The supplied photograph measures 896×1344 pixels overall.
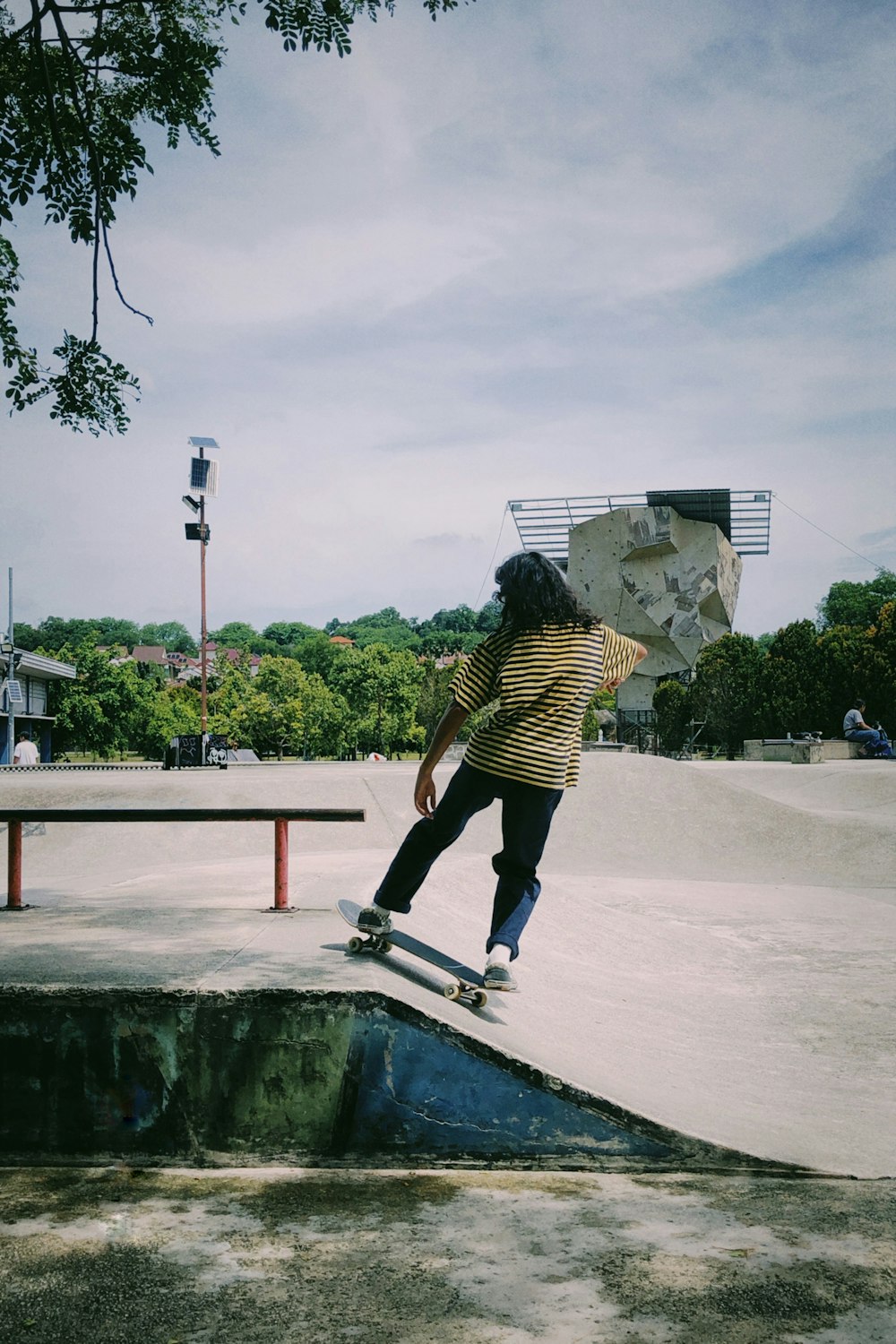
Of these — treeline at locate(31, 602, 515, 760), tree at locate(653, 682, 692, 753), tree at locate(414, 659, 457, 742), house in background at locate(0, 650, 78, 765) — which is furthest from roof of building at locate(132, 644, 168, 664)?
tree at locate(653, 682, 692, 753)

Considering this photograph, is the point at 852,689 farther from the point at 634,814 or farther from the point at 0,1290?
the point at 0,1290

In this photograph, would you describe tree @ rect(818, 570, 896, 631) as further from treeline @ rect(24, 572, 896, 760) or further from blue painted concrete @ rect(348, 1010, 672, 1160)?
blue painted concrete @ rect(348, 1010, 672, 1160)

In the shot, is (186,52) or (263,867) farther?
(263,867)

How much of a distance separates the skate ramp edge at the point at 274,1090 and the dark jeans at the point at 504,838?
2.19ft

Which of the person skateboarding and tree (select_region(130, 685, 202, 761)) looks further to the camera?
tree (select_region(130, 685, 202, 761))

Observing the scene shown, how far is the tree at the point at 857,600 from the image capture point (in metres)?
88.2

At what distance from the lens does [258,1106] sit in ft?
10.3

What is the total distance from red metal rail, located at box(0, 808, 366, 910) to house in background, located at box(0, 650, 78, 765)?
112ft

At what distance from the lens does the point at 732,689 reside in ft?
155

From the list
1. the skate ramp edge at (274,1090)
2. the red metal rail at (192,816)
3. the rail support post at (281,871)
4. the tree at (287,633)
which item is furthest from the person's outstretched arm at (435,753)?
the tree at (287,633)

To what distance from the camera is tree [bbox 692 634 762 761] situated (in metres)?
46.9

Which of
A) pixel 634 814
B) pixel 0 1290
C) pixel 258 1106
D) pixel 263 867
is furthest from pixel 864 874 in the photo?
pixel 0 1290

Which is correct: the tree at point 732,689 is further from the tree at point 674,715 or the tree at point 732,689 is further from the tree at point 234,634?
the tree at point 234,634

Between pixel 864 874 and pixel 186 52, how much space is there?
32.8ft
